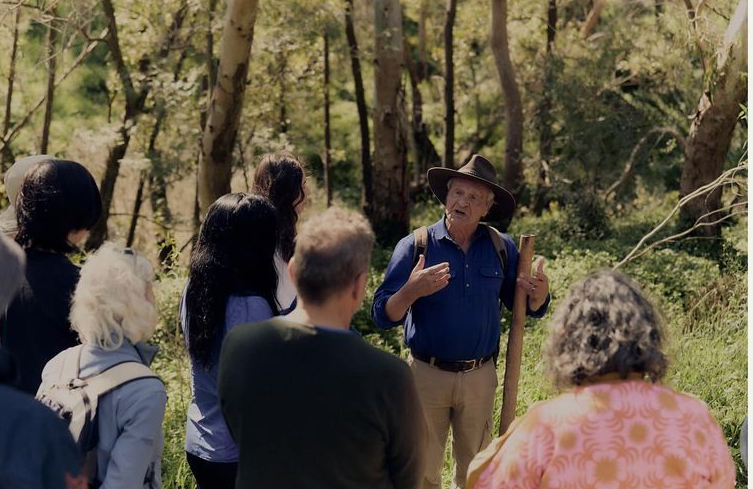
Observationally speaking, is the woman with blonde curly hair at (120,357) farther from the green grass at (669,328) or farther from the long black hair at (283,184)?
the green grass at (669,328)

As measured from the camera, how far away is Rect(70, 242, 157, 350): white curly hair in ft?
9.44

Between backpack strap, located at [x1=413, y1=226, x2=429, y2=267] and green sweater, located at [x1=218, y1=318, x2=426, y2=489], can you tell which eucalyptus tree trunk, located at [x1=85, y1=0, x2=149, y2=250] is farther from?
green sweater, located at [x1=218, y1=318, x2=426, y2=489]

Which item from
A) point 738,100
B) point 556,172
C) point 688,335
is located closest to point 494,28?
point 556,172

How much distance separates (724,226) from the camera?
13.5 metres

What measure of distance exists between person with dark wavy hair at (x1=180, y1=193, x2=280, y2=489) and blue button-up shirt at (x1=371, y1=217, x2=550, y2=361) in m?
1.19

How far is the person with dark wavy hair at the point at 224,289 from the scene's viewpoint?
3.22 m

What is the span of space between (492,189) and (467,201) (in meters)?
0.17

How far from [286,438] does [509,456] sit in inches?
24.9

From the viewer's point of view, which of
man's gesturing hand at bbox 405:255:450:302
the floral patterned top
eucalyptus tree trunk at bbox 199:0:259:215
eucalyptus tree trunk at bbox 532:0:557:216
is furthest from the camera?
eucalyptus tree trunk at bbox 532:0:557:216

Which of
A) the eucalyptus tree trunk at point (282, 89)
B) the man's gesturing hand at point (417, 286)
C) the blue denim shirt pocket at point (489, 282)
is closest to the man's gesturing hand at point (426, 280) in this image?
the man's gesturing hand at point (417, 286)

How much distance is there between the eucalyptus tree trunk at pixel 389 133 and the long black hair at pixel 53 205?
378 inches

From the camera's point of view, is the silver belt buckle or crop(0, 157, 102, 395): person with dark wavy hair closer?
crop(0, 157, 102, 395): person with dark wavy hair

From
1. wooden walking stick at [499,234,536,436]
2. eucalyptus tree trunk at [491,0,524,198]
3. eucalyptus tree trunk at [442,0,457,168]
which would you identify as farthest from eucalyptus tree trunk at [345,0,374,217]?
wooden walking stick at [499,234,536,436]

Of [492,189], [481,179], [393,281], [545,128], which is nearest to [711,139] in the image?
[545,128]
